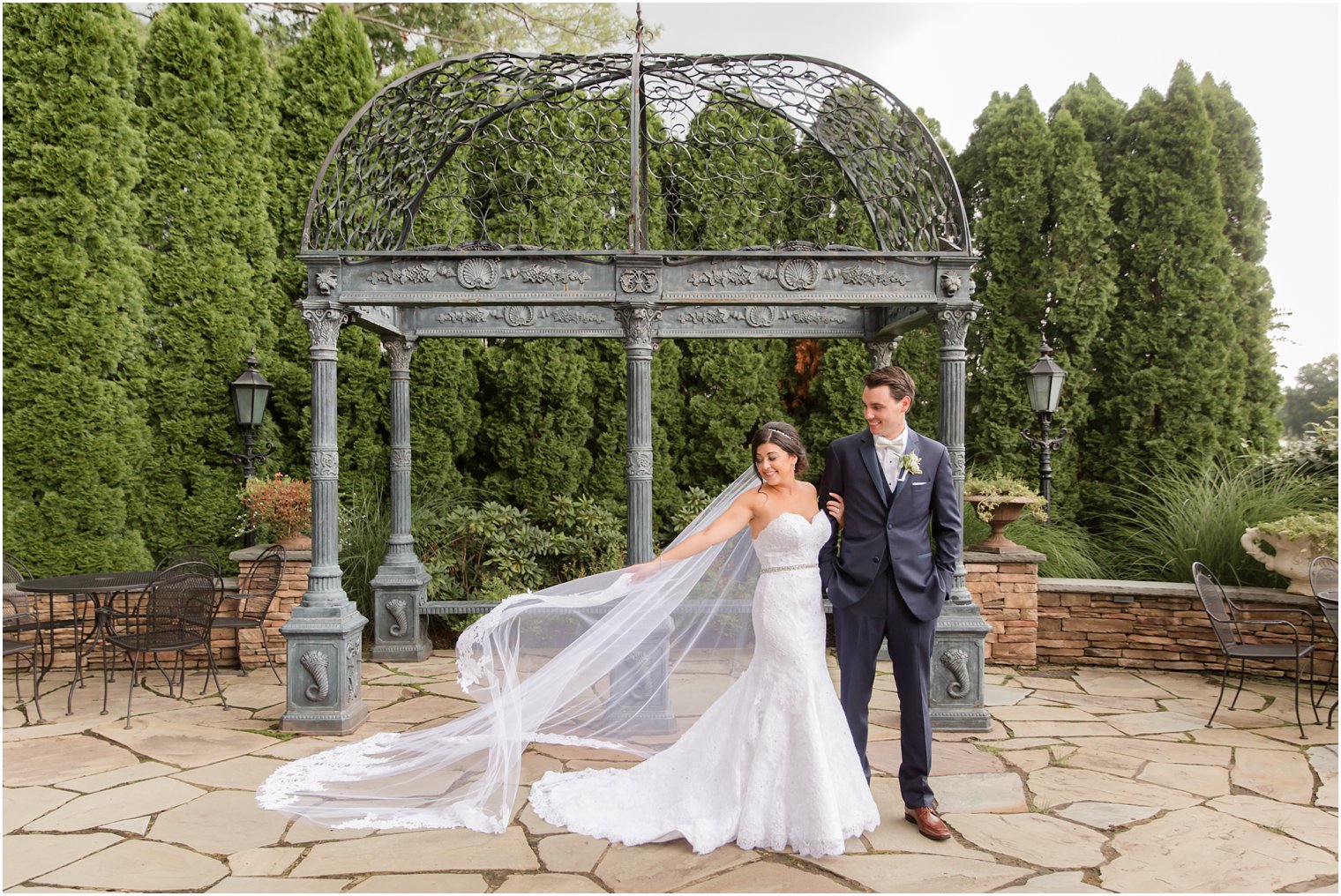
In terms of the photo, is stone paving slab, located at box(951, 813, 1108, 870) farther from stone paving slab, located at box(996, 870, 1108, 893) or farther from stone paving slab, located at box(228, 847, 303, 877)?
stone paving slab, located at box(228, 847, 303, 877)

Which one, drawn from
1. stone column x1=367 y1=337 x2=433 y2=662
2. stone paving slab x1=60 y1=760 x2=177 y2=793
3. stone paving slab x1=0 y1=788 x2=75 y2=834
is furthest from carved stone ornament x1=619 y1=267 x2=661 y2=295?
stone paving slab x1=0 y1=788 x2=75 y2=834

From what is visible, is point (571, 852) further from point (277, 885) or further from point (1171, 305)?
point (1171, 305)

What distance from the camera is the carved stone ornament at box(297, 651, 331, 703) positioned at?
17.4ft

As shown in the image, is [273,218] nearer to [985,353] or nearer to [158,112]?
[158,112]

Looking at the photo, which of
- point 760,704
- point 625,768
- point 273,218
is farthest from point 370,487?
point 760,704

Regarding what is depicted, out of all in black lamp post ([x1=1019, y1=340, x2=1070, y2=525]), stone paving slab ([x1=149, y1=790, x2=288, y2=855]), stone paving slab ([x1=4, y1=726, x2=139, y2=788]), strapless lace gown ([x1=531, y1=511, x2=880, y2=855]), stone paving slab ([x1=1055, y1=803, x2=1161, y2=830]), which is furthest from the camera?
black lamp post ([x1=1019, y1=340, x2=1070, y2=525])

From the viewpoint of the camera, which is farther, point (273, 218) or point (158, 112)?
point (273, 218)

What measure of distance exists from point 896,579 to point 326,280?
12.3 ft

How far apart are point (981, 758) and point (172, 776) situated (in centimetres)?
434

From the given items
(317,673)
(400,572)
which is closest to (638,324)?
(317,673)

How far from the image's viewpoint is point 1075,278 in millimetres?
8758

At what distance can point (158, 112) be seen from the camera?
7.95 meters

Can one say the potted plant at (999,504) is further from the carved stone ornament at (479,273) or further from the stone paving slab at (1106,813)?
the carved stone ornament at (479,273)

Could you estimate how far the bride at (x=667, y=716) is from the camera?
12.0ft
